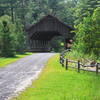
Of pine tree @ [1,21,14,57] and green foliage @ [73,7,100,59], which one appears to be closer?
green foliage @ [73,7,100,59]

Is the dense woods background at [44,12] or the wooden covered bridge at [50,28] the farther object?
the wooden covered bridge at [50,28]

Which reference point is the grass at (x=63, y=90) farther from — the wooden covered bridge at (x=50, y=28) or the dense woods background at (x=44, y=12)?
the wooden covered bridge at (x=50, y=28)

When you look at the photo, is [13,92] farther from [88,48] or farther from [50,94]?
[88,48]

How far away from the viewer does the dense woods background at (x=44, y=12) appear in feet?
66.5

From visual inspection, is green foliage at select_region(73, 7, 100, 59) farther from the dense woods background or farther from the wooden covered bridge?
the wooden covered bridge

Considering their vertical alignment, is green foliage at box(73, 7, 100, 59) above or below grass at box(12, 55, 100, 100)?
above

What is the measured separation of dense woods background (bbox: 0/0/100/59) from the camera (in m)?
20.3

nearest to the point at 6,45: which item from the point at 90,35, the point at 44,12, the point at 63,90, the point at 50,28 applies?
the point at 50,28

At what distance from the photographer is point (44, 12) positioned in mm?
101625

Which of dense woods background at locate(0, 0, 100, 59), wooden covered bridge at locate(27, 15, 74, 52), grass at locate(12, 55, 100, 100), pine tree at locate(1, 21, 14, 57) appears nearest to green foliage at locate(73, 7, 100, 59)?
dense woods background at locate(0, 0, 100, 59)

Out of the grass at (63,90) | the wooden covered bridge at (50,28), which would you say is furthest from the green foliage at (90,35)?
the wooden covered bridge at (50,28)

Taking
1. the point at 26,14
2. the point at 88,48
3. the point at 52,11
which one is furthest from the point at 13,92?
the point at 52,11

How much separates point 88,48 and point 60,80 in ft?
14.0

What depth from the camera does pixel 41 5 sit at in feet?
340
